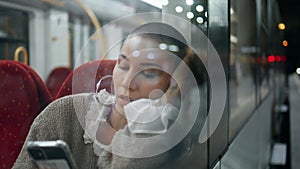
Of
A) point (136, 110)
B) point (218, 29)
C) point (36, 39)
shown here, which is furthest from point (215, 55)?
point (36, 39)

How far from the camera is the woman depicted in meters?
0.77

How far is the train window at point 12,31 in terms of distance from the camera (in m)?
3.73

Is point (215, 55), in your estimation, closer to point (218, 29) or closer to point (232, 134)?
point (218, 29)

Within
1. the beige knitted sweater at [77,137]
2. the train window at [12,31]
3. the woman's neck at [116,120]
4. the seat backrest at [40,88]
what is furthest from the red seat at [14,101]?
the train window at [12,31]

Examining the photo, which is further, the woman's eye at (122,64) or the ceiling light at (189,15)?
the ceiling light at (189,15)

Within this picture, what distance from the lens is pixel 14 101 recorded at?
53.7 inches

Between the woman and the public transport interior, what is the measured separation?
0.07 metres

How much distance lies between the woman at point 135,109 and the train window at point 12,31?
9.77ft

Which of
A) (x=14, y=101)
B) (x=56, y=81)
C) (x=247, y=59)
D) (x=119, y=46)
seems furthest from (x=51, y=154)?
(x=247, y=59)

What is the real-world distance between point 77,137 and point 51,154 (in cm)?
36

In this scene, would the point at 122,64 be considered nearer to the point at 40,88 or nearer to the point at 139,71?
the point at 139,71

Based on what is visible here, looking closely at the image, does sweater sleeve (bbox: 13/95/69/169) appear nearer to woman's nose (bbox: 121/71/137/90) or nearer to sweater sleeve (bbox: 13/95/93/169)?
sweater sleeve (bbox: 13/95/93/169)

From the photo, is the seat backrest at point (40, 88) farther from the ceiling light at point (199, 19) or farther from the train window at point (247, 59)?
the train window at point (247, 59)

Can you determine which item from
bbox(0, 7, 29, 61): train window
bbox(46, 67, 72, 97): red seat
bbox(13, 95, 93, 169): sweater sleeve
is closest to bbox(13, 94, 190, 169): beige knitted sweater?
bbox(13, 95, 93, 169): sweater sleeve
